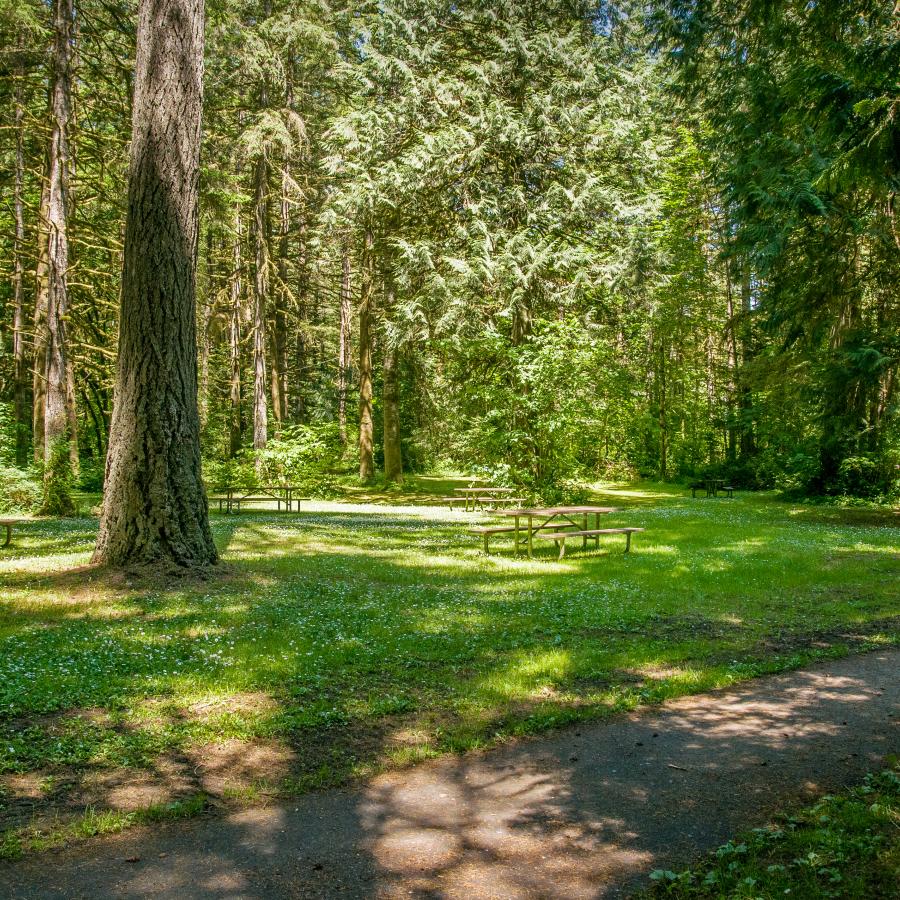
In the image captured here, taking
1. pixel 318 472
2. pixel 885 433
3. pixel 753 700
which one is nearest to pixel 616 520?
pixel 885 433

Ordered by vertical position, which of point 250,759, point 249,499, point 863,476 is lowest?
point 250,759

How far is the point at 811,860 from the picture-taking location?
3.28 m

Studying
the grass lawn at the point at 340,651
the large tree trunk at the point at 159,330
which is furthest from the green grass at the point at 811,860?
the large tree trunk at the point at 159,330

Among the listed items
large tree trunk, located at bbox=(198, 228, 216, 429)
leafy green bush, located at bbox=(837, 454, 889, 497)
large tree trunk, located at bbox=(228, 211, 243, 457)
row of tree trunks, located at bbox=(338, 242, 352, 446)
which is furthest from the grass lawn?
row of tree trunks, located at bbox=(338, 242, 352, 446)

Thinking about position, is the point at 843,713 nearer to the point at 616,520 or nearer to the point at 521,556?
the point at 521,556

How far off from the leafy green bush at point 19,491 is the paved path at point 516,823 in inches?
681

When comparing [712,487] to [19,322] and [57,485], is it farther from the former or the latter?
[19,322]

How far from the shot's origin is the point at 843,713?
220 inches

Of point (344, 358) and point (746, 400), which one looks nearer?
point (746, 400)

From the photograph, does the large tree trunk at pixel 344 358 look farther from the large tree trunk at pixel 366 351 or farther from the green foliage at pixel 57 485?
the green foliage at pixel 57 485

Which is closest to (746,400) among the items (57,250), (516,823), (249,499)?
(249,499)

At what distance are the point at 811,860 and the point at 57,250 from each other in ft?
66.8

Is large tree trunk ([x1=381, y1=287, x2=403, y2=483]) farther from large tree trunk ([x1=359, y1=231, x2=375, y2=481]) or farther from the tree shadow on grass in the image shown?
the tree shadow on grass

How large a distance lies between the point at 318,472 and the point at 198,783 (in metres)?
21.8
